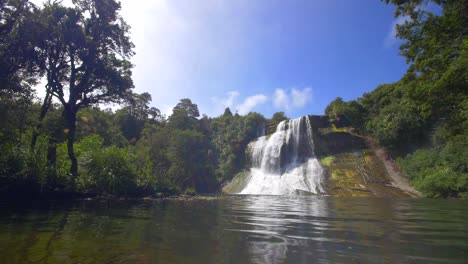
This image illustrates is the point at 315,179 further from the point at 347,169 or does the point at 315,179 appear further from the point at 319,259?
the point at 319,259

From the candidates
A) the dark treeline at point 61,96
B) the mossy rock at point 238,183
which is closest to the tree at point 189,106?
the mossy rock at point 238,183

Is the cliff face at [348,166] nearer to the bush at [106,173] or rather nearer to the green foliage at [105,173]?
the bush at [106,173]

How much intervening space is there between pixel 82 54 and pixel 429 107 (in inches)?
787

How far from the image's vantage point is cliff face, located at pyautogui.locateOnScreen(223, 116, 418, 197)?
29.7m

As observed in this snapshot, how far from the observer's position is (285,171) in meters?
37.6

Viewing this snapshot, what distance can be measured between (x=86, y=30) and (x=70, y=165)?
8998mm

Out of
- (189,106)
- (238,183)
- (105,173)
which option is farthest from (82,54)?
(189,106)

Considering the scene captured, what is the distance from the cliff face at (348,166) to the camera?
29733mm

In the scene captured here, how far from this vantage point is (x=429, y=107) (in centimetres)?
1372

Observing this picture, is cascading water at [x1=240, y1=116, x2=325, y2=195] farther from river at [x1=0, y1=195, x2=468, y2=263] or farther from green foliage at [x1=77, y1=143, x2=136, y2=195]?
river at [x1=0, y1=195, x2=468, y2=263]

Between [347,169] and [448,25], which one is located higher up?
[448,25]

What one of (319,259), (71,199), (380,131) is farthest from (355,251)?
(380,131)

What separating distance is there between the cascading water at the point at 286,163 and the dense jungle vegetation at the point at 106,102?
8592 millimetres

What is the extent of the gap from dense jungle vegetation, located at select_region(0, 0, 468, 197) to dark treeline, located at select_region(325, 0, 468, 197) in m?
0.06
